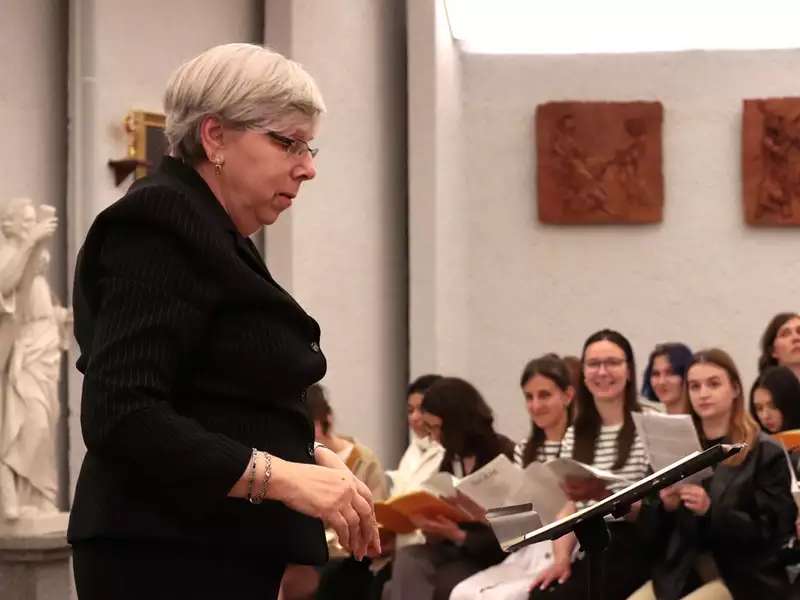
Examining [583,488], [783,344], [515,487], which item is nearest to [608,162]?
[783,344]

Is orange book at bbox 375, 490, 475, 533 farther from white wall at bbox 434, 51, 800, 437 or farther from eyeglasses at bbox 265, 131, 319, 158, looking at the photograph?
white wall at bbox 434, 51, 800, 437

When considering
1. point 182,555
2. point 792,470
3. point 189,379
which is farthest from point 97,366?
point 792,470

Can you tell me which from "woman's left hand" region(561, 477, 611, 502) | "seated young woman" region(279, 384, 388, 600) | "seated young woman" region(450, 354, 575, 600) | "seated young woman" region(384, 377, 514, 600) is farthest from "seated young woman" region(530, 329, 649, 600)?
"seated young woman" region(279, 384, 388, 600)

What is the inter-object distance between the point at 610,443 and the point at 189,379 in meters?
4.28

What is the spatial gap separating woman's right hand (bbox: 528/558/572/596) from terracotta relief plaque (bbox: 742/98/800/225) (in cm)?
598

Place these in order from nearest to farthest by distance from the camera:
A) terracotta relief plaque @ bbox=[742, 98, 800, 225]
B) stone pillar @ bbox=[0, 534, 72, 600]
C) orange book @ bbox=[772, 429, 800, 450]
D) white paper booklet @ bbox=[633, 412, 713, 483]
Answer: white paper booklet @ bbox=[633, 412, 713, 483] → orange book @ bbox=[772, 429, 800, 450] → stone pillar @ bbox=[0, 534, 72, 600] → terracotta relief plaque @ bbox=[742, 98, 800, 225]

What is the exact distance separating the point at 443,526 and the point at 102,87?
3885mm

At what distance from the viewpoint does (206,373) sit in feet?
7.00

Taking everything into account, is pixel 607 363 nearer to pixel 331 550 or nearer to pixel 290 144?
pixel 331 550

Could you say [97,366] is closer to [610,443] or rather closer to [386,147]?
[610,443]

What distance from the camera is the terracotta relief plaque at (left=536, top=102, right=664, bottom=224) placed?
462 inches

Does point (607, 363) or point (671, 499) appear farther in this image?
point (607, 363)

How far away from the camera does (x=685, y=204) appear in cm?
1183

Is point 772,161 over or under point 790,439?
over
